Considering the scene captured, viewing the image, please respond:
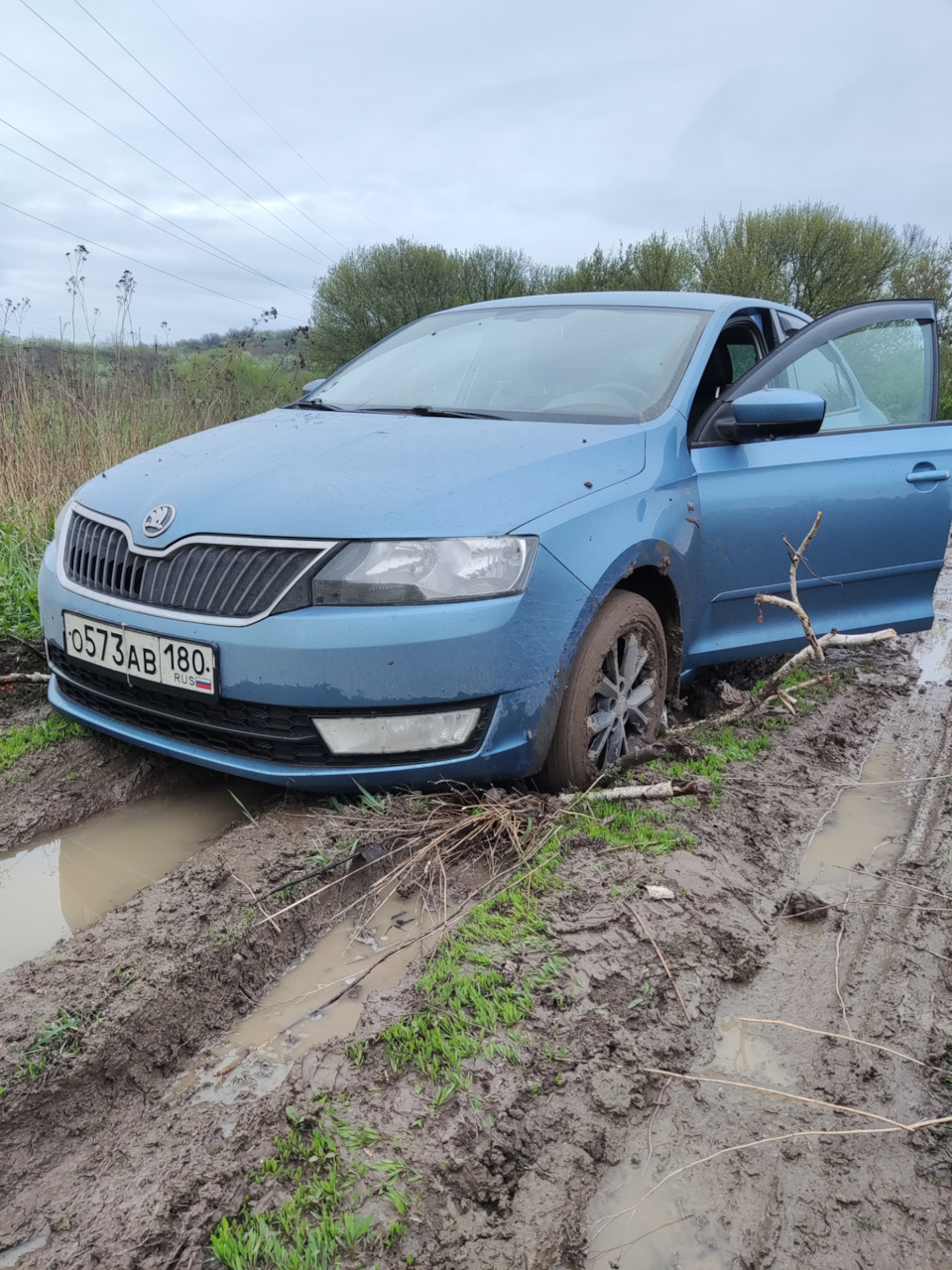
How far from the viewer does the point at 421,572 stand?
8.14ft

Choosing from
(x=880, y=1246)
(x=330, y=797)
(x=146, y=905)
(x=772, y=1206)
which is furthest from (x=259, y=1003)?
(x=880, y=1246)

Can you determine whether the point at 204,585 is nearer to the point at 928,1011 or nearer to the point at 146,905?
the point at 146,905

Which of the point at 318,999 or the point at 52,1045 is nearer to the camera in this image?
the point at 52,1045

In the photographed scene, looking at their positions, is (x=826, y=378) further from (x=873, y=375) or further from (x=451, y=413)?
(x=451, y=413)

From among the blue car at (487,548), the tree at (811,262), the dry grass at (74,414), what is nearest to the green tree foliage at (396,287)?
the tree at (811,262)

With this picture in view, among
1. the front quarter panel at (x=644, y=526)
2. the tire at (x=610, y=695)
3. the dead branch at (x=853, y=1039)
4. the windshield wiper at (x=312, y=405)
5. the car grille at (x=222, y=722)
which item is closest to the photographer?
the dead branch at (x=853, y=1039)

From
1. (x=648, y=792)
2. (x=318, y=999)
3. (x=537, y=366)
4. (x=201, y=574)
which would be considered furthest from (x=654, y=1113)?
(x=537, y=366)

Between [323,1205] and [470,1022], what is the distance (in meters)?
0.49

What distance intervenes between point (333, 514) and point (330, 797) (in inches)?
31.6

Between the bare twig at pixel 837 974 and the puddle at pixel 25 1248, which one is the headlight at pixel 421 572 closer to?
the bare twig at pixel 837 974

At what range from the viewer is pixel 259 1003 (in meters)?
2.13

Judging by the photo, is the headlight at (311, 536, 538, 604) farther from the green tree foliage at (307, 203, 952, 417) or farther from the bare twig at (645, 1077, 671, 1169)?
the green tree foliage at (307, 203, 952, 417)

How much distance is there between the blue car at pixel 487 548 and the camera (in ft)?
8.17

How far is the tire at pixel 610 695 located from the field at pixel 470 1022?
0.14m
